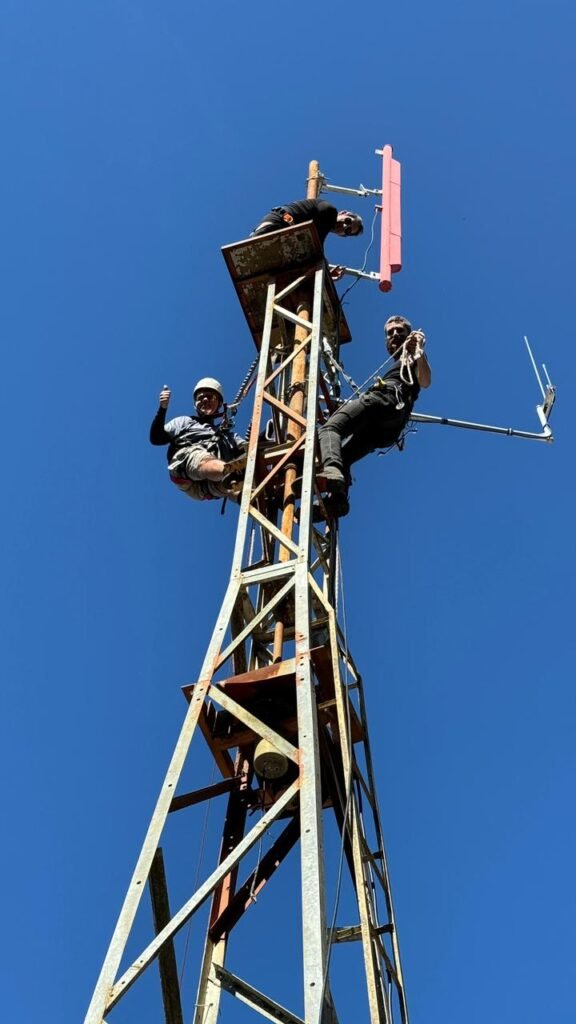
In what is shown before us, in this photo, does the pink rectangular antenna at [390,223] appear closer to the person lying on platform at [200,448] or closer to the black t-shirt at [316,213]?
the black t-shirt at [316,213]

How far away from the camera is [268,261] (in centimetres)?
967

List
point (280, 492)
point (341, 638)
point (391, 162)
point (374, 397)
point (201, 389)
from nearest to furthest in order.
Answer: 1. point (341, 638)
2. point (280, 492)
3. point (374, 397)
4. point (201, 389)
5. point (391, 162)

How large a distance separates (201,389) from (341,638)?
3.65 metres

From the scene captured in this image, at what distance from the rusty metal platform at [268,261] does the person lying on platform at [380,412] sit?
0.98m

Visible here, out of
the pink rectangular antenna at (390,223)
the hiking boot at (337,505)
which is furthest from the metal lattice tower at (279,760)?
the pink rectangular antenna at (390,223)

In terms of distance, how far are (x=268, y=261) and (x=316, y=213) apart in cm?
79

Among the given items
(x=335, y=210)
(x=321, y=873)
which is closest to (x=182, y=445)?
(x=335, y=210)

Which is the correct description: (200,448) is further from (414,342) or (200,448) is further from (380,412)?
(414,342)

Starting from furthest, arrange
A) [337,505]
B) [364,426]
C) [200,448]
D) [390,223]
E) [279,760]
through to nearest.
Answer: [390,223], [200,448], [364,426], [337,505], [279,760]

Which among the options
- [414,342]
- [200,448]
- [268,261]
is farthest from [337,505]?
[268,261]

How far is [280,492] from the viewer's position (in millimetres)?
8328

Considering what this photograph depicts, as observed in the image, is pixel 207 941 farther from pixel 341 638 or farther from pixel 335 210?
pixel 335 210

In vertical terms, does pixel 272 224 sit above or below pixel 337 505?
above

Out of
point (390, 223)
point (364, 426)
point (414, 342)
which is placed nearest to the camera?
point (364, 426)
